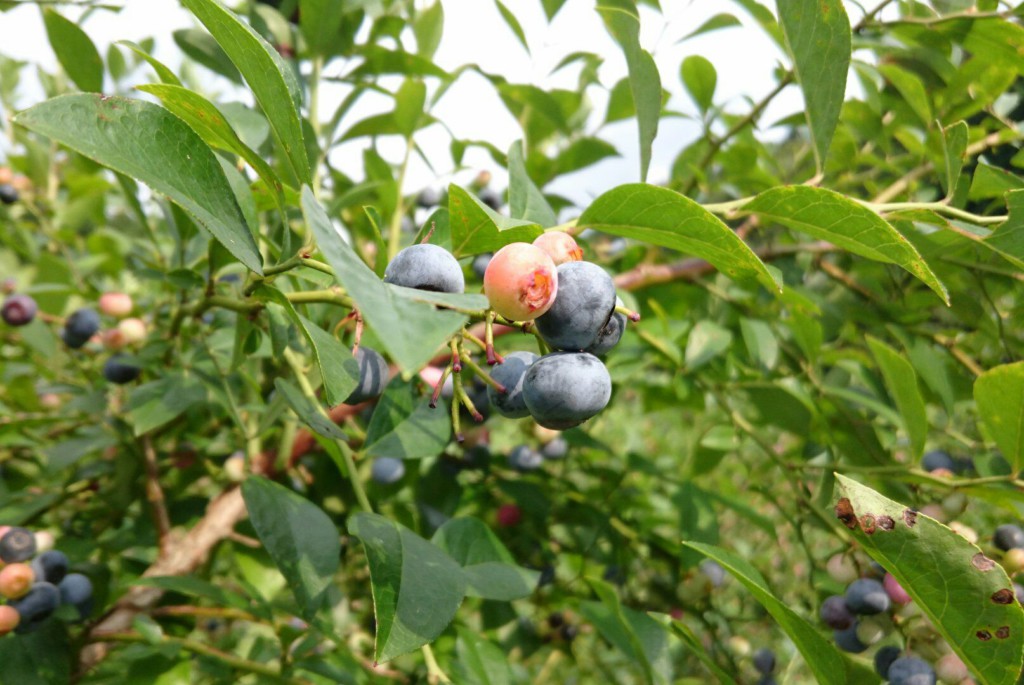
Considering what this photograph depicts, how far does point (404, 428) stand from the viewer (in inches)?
39.6

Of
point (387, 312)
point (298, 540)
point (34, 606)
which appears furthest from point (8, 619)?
point (387, 312)

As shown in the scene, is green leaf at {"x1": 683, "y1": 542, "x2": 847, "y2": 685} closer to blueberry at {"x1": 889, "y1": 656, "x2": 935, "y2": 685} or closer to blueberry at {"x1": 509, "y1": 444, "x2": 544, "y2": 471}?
blueberry at {"x1": 889, "y1": 656, "x2": 935, "y2": 685}

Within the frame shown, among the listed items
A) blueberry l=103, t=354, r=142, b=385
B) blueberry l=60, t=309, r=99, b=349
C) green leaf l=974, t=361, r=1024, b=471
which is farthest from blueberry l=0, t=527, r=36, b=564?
green leaf l=974, t=361, r=1024, b=471

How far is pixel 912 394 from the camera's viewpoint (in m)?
0.97

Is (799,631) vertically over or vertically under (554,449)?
over

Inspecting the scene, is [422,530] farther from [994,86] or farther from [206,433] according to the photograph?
[994,86]

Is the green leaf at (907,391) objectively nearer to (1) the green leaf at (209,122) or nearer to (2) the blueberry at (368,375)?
(2) the blueberry at (368,375)

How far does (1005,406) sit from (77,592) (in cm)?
126

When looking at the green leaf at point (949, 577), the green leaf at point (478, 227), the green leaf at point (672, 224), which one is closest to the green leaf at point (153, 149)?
the green leaf at point (478, 227)

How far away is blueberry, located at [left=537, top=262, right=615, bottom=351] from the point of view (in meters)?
0.58

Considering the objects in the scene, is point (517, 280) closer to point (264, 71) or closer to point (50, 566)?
point (264, 71)

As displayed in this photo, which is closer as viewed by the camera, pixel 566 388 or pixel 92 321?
pixel 566 388

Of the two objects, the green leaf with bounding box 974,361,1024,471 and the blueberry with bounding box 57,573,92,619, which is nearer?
the green leaf with bounding box 974,361,1024,471

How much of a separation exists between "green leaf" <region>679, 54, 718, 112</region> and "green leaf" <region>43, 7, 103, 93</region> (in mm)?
1038
